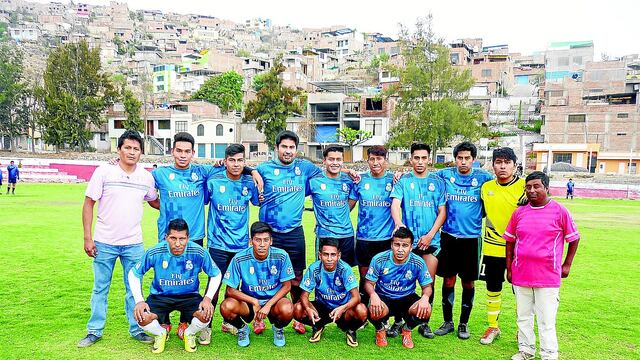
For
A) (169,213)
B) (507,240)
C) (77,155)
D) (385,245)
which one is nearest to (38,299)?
(169,213)

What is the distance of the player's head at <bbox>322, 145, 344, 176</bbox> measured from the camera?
17.6 ft

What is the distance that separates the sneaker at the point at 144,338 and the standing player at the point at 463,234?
3.19 meters

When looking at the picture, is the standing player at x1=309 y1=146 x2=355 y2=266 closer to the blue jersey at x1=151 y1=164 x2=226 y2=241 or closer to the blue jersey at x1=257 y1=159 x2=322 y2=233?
the blue jersey at x1=257 y1=159 x2=322 y2=233

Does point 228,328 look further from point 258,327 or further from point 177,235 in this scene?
point 177,235

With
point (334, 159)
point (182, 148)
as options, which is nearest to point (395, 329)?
point (334, 159)

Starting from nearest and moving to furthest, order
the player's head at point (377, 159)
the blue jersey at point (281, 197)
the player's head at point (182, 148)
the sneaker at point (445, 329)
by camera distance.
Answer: the player's head at point (182, 148) < the sneaker at point (445, 329) < the player's head at point (377, 159) < the blue jersey at point (281, 197)

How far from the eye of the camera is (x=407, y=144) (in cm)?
3647

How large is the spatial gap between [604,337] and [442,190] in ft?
8.09

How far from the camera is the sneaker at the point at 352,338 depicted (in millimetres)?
4766

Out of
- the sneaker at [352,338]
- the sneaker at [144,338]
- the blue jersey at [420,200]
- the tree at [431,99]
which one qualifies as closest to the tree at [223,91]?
the tree at [431,99]

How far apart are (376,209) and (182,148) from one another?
239 cm

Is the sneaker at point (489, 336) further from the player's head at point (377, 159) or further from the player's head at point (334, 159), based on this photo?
the player's head at point (334, 159)

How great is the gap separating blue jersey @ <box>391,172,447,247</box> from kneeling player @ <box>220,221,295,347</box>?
1553mm

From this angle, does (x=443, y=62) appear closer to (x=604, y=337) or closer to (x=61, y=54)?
(x=604, y=337)
